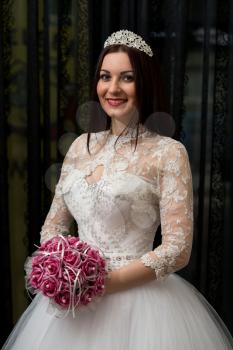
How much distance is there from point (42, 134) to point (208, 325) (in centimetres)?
104

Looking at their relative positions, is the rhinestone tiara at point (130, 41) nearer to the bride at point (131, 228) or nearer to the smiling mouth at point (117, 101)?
the bride at point (131, 228)

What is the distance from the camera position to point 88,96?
2.08 m

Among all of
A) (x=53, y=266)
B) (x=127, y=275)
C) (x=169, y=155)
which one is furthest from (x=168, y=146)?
(x=53, y=266)

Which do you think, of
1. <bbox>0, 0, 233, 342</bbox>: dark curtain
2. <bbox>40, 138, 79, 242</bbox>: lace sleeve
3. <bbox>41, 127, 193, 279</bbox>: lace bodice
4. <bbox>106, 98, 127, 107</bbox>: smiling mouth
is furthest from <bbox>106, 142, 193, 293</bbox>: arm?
<bbox>0, 0, 233, 342</bbox>: dark curtain

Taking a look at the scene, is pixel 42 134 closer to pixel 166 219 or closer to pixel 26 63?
pixel 26 63

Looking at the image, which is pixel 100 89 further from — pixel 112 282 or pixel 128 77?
pixel 112 282

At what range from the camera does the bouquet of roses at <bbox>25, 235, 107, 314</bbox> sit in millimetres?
1281

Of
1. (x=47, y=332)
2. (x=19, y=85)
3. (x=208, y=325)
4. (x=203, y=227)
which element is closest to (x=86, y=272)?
(x=47, y=332)

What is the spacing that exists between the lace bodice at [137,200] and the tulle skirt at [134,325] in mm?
102

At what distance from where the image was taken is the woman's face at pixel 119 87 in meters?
1.52

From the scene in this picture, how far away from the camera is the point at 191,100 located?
2012 mm

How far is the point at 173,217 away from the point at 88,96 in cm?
83

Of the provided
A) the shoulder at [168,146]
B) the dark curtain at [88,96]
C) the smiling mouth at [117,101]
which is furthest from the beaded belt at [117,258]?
the dark curtain at [88,96]

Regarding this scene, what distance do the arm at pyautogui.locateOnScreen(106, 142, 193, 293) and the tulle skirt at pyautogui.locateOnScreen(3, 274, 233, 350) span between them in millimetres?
58
